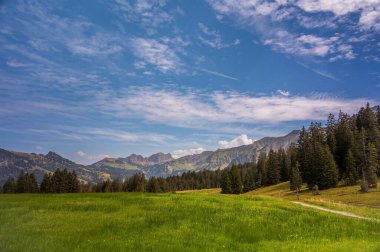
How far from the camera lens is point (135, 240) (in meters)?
15.9

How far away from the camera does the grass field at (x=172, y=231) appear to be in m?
15.3

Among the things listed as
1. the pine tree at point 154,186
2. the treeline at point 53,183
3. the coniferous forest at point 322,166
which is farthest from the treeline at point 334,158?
the treeline at point 53,183

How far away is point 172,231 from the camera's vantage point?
716 inches

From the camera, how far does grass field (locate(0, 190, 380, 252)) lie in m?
15.3

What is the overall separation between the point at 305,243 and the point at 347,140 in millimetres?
116630

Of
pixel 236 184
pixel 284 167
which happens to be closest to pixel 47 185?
pixel 236 184

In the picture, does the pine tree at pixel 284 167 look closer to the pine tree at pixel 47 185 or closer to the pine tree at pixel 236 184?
the pine tree at pixel 236 184

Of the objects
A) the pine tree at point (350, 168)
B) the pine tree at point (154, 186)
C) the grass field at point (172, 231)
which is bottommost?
the grass field at point (172, 231)

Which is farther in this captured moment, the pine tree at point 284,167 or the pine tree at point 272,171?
the pine tree at point 284,167

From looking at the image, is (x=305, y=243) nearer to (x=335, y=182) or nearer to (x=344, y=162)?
(x=335, y=182)

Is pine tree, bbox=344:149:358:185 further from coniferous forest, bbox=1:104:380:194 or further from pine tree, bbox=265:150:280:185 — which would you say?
pine tree, bbox=265:150:280:185

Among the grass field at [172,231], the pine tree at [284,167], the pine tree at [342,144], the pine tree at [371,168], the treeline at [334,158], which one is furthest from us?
the pine tree at [284,167]

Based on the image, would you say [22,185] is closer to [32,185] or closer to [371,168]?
[32,185]

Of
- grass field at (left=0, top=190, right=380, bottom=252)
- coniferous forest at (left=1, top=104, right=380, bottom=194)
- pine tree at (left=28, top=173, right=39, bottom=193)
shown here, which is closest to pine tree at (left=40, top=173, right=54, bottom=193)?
coniferous forest at (left=1, top=104, right=380, bottom=194)
